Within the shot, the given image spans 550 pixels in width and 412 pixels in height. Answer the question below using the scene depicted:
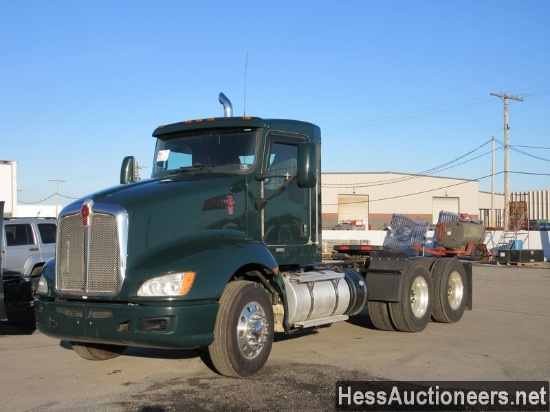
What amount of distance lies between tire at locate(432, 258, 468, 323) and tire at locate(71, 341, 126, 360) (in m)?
5.86

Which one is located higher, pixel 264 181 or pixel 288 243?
pixel 264 181

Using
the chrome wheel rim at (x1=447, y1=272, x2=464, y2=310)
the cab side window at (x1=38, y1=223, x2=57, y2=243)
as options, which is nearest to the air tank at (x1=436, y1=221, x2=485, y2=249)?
the chrome wheel rim at (x1=447, y1=272, x2=464, y2=310)

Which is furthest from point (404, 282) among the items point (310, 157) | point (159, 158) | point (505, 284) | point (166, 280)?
point (505, 284)

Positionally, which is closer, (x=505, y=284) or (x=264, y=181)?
(x=264, y=181)

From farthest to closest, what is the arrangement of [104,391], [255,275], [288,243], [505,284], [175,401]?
[505,284] < [288,243] < [255,275] < [104,391] < [175,401]

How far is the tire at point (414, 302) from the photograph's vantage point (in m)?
10.6

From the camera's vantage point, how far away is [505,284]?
70.4ft

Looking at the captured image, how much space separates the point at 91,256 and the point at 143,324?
99cm

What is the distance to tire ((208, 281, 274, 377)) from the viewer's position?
22.9ft

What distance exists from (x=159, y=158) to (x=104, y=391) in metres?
3.34

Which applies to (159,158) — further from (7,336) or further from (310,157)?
(7,336)

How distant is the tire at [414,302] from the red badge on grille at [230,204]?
3928 millimetres

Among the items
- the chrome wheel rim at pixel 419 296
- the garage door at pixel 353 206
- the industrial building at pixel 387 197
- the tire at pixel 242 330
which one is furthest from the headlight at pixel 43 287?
the garage door at pixel 353 206

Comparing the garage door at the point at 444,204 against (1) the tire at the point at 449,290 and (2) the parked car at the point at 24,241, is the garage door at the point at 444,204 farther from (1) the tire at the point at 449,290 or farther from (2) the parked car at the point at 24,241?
(1) the tire at the point at 449,290
